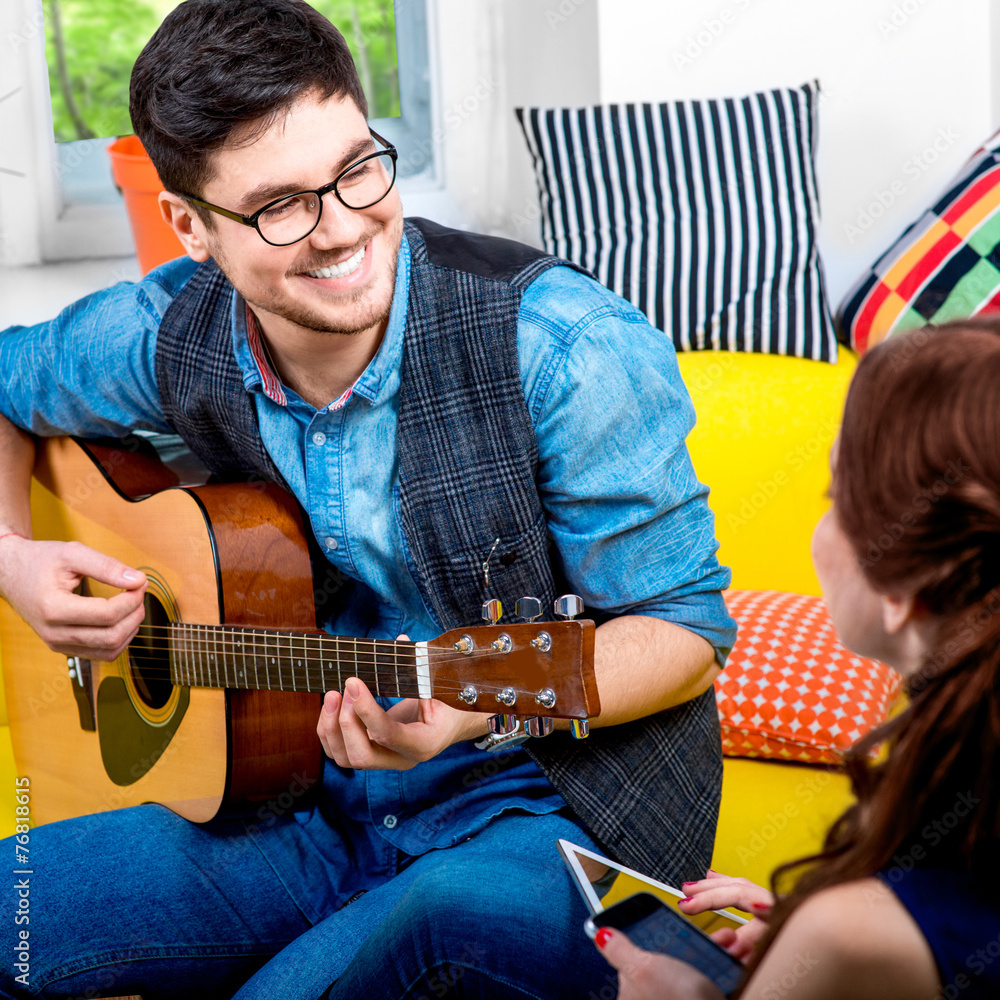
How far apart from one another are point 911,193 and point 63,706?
1806mm

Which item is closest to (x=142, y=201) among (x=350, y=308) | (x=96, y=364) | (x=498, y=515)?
(x=96, y=364)

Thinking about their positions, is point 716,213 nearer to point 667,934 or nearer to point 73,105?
point 73,105

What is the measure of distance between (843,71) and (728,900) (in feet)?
5.87

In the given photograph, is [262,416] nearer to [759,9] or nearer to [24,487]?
[24,487]

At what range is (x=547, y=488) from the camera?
1118 millimetres

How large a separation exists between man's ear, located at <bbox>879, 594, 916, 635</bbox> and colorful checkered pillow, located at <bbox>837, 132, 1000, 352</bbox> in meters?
1.28

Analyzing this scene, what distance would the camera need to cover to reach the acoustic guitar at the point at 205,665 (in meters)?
0.97

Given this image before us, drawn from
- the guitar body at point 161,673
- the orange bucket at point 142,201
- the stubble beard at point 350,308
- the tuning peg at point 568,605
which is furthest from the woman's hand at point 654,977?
the orange bucket at point 142,201

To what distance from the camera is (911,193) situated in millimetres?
2219

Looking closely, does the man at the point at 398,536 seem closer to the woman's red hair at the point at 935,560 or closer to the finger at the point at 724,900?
the finger at the point at 724,900

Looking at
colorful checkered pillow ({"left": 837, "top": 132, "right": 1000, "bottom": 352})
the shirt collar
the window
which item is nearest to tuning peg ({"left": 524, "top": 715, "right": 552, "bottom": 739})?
the shirt collar

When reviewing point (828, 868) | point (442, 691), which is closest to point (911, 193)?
point (442, 691)

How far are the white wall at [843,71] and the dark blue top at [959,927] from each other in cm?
183

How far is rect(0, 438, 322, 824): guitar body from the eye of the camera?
1.21m
